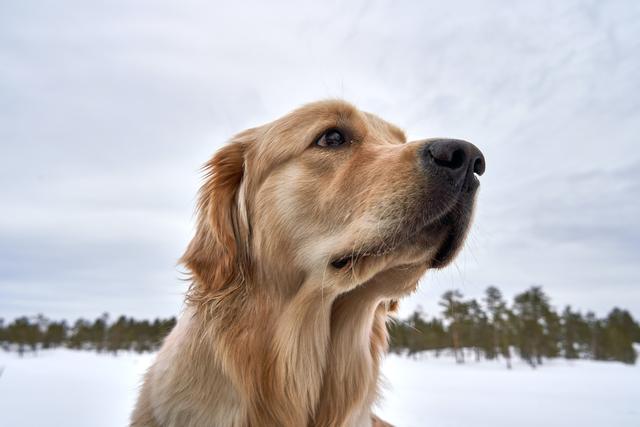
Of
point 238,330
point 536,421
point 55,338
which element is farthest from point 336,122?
point 55,338

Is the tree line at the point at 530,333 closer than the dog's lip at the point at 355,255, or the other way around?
the dog's lip at the point at 355,255

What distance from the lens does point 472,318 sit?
5484 cm

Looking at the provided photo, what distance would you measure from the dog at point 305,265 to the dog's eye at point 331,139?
0.04 feet

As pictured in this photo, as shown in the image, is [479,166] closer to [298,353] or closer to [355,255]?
[355,255]

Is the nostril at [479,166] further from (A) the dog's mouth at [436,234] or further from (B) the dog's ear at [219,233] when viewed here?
(B) the dog's ear at [219,233]

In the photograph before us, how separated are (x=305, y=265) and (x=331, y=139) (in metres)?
1.04

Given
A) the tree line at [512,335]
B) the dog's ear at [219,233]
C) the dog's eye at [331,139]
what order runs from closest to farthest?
the dog's ear at [219,233]
the dog's eye at [331,139]
the tree line at [512,335]

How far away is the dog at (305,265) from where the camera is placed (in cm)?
260

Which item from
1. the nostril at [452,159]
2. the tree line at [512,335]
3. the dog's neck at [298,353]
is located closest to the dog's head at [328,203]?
the nostril at [452,159]

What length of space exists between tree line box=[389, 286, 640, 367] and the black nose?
49.2 metres

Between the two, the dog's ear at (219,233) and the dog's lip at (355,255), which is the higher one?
the dog's ear at (219,233)

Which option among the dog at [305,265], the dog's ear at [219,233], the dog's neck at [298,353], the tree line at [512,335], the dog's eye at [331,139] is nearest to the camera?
the dog at [305,265]

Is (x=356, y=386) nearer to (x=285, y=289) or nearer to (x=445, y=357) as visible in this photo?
(x=285, y=289)

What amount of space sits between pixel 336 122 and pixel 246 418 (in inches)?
87.9
